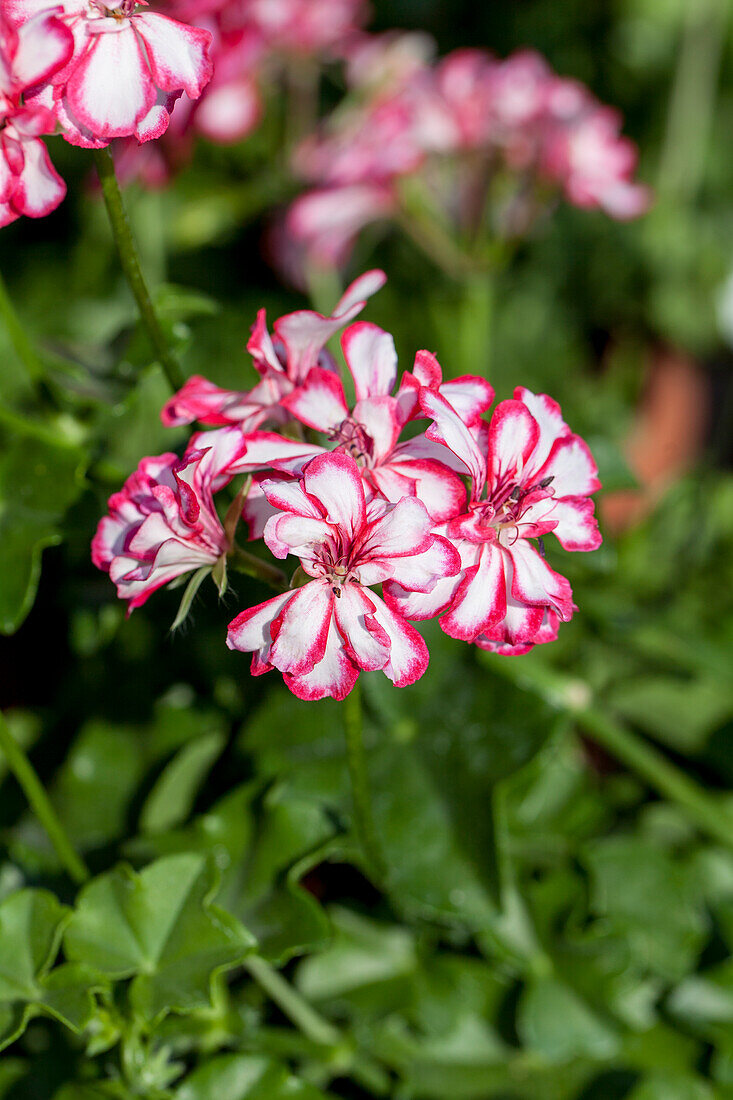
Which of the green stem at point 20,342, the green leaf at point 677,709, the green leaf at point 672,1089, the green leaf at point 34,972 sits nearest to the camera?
the green leaf at point 34,972

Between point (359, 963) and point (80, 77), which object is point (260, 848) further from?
point (80, 77)

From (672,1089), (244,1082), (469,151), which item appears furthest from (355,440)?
(469,151)

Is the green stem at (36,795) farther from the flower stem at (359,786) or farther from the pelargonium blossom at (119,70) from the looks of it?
the pelargonium blossom at (119,70)

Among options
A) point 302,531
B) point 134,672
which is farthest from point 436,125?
point 302,531

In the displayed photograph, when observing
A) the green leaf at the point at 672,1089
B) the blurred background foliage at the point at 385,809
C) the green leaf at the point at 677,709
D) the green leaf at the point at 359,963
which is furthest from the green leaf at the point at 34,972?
the green leaf at the point at 677,709

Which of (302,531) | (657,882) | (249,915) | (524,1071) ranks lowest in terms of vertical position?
(524,1071)

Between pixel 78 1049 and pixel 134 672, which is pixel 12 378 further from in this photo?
pixel 78 1049

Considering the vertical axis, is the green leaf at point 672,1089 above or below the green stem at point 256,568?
below
